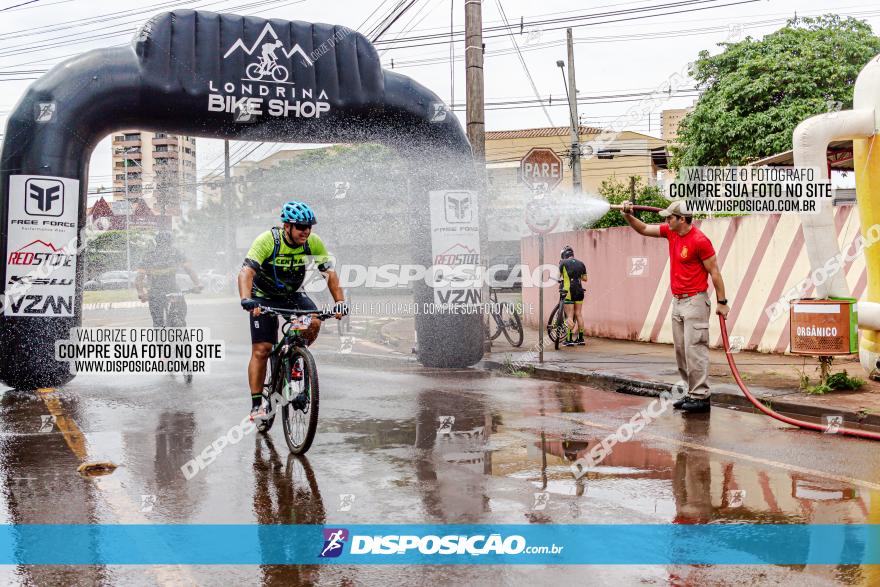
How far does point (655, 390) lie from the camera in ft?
33.4

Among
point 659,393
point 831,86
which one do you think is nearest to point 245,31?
point 659,393

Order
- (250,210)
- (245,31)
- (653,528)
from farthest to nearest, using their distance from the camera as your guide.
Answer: (250,210)
(245,31)
(653,528)

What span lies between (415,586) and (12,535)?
2449mm

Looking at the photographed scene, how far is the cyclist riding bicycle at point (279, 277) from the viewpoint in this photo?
7.05 meters

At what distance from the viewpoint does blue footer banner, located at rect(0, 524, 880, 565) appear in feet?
14.4

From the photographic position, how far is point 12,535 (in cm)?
488

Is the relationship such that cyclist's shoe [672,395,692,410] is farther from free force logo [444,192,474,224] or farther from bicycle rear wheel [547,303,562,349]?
bicycle rear wheel [547,303,562,349]

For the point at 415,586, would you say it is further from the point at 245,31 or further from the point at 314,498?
the point at 245,31

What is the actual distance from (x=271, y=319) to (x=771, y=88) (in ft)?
88.1

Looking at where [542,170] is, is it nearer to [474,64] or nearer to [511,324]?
[474,64]

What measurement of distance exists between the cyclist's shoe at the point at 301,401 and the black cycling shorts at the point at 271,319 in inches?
33.7

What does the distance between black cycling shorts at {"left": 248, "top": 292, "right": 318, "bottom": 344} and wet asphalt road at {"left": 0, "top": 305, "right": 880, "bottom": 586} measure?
0.91 meters

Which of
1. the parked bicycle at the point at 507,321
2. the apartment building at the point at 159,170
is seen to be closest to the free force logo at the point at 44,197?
the apartment building at the point at 159,170

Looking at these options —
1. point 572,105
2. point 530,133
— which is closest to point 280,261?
point 572,105
